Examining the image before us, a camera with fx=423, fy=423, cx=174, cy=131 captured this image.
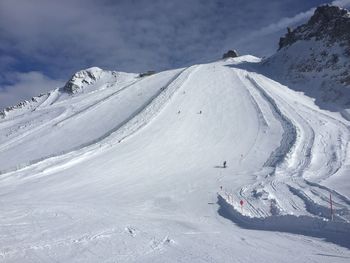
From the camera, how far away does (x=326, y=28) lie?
66688 mm

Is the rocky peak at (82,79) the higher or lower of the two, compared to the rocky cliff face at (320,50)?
higher

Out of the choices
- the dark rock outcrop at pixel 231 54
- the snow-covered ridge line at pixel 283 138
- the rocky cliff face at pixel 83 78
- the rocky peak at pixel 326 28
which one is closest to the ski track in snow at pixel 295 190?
the snow-covered ridge line at pixel 283 138

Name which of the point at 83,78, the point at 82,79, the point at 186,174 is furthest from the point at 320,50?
the point at 83,78

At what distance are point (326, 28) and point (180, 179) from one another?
52.8m

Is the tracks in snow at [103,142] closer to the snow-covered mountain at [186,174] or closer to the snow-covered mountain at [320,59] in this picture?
the snow-covered mountain at [186,174]

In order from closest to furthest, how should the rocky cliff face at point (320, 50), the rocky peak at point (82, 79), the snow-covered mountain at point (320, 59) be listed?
the snow-covered mountain at point (320, 59)
the rocky cliff face at point (320, 50)
the rocky peak at point (82, 79)

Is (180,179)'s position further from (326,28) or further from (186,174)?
(326,28)

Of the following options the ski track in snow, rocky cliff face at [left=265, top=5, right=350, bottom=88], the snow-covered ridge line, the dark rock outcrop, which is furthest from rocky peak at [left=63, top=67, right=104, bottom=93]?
the ski track in snow

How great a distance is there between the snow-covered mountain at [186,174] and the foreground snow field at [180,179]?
3.0 inches

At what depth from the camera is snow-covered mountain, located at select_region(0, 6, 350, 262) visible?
11.8 metres

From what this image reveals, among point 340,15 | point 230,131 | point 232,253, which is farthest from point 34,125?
point 340,15

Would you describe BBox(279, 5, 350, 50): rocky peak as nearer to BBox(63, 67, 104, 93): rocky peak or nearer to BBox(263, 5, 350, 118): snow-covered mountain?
BBox(263, 5, 350, 118): snow-covered mountain

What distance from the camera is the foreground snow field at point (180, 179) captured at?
1169 centimetres

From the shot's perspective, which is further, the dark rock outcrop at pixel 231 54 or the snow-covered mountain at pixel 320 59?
the dark rock outcrop at pixel 231 54
